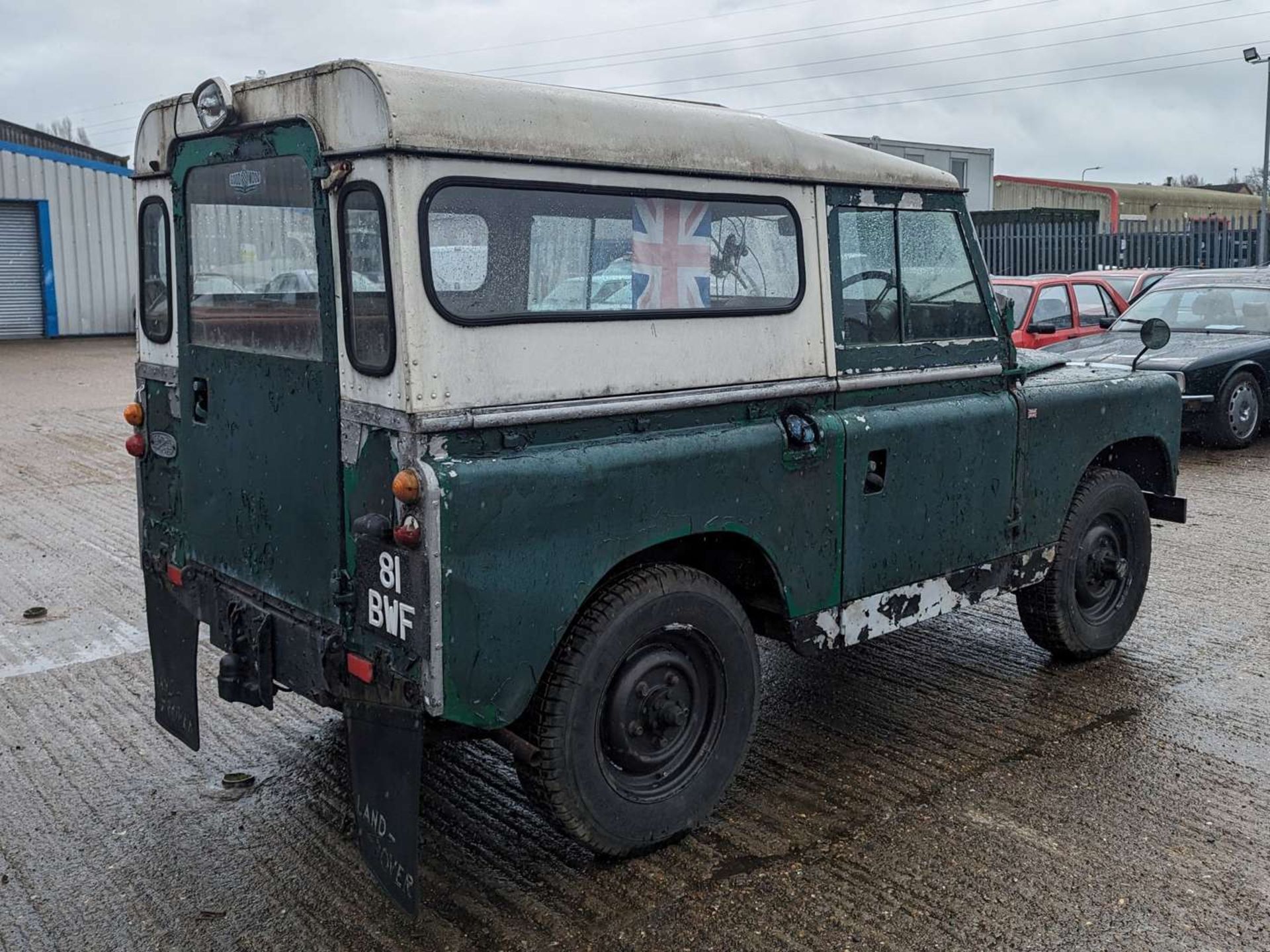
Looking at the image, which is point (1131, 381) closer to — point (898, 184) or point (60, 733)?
point (898, 184)

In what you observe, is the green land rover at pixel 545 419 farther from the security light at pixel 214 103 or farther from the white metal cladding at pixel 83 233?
the white metal cladding at pixel 83 233

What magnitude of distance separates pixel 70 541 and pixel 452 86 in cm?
582

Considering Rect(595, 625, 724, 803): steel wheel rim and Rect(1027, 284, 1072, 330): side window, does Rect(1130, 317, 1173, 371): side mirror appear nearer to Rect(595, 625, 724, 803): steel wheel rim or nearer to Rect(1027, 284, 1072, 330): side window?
Rect(595, 625, 724, 803): steel wheel rim

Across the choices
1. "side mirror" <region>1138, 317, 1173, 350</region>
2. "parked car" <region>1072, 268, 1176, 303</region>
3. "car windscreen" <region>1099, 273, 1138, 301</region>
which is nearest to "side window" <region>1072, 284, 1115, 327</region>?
"parked car" <region>1072, 268, 1176, 303</region>

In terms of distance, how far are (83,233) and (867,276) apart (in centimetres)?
2220

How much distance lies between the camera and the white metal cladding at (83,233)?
880 inches

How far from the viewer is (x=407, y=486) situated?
317cm

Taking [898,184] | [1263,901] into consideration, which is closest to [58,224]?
[898,184]

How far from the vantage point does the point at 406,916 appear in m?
3.56

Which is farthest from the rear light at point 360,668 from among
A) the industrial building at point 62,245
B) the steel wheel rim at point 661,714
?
the industrial building at point 62,245

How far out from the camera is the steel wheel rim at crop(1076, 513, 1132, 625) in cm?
548

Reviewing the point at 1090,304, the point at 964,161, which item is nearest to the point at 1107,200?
the point at 964,161

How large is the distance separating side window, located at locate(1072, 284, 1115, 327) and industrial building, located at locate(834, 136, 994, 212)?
12.8m

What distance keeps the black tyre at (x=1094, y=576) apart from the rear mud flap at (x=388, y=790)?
3080 millimetres
